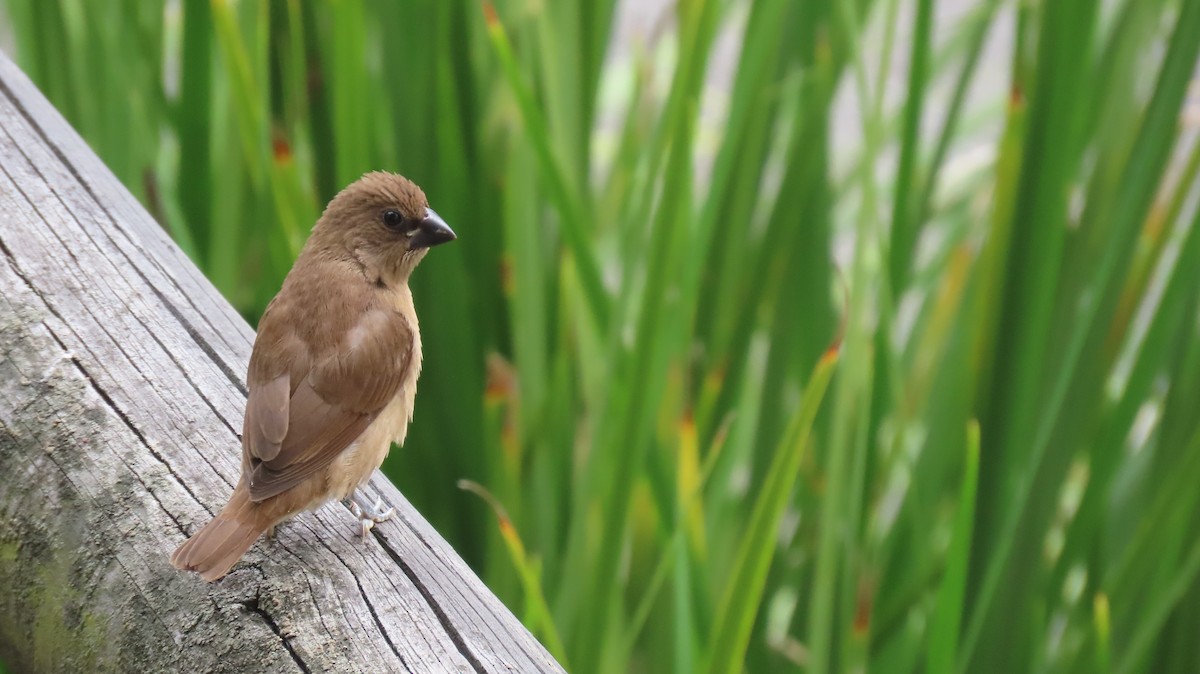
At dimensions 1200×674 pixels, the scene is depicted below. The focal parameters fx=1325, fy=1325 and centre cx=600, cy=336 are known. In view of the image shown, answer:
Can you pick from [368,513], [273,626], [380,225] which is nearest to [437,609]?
[273,626]

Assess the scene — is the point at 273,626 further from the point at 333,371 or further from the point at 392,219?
the point at 392,219

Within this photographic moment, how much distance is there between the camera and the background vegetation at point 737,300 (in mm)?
1866

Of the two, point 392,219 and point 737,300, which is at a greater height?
point 392,219

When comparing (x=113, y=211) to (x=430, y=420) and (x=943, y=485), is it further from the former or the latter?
(x=943, y=485)

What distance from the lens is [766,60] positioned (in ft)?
7.02

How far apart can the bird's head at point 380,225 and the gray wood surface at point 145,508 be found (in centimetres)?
32

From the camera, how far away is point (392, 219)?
185 centimetres

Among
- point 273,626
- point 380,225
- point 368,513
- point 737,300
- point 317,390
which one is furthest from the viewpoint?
point 737,300

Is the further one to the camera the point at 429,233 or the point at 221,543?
the point at 429,233

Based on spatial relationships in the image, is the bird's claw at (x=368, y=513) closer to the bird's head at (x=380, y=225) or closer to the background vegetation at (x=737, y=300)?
the background vegetation at (x=737, y=300)

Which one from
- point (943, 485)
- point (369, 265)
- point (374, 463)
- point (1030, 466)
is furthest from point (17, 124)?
point (943, 485)

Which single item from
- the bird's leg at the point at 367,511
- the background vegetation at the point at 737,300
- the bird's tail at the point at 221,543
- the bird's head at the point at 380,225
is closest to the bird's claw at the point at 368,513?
the bird's leg at the point at 367,511

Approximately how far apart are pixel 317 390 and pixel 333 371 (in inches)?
1.6

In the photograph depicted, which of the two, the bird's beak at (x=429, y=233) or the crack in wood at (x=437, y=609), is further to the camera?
the bird's beak at (x=429, y=233)
